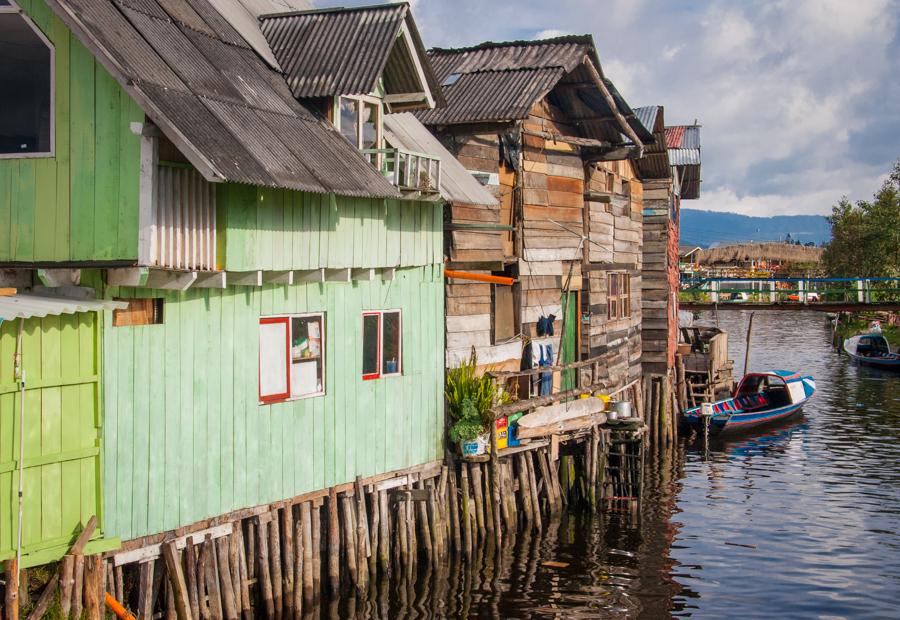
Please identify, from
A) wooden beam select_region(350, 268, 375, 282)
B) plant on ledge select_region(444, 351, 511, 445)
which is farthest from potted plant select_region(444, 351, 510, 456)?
wooden beam select_region(350, 268, 375, 282)

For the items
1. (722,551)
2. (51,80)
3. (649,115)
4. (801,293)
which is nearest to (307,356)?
(51,80)

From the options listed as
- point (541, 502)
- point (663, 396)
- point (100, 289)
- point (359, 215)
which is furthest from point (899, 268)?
point (100, 289)

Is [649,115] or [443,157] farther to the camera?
[649,115]

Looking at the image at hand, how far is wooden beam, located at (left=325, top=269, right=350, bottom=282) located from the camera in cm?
1681

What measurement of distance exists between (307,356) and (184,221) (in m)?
3.89

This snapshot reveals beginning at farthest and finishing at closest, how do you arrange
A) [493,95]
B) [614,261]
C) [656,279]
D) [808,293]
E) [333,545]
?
1. [808,293]
2. [656,279]
3. [614,261]
4. [493,95]
5. [333,545]

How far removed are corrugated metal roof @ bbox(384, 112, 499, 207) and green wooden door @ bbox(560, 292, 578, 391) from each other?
628cm

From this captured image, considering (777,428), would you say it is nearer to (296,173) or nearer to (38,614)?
(296,173)

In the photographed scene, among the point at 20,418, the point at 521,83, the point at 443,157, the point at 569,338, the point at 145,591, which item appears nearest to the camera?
the point at 20,418

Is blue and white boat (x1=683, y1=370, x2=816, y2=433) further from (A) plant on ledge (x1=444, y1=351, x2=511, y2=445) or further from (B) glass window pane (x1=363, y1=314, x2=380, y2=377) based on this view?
(B) glass window pane (x1=363, y1=314, x2=380, y2=377)

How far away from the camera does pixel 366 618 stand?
17078mm

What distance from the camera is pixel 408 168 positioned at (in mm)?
18344

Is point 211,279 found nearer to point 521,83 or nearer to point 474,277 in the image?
point 474,277

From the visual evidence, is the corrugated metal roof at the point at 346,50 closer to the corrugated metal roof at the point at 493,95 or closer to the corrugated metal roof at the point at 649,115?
the corrugated metal roof at the point at 493,95
